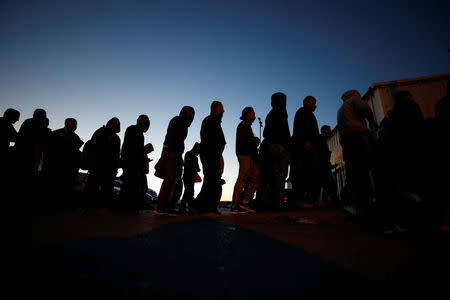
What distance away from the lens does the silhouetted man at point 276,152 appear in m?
3.69

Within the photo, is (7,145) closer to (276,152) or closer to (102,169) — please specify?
(102,169)

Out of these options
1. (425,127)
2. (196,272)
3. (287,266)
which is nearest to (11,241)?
(196,272)

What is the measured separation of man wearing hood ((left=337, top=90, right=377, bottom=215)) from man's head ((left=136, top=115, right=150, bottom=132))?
3.26 metres

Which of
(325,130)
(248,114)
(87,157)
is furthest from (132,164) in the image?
(325,130)

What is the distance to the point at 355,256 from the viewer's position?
1.22 metres

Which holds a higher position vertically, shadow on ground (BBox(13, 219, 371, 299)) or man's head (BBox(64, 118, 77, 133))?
man's head (BBox(64, 118, 77, 133))

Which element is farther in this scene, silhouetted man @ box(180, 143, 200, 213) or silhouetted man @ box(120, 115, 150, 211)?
silhouetted man @ box(180, 143, 200, 213)

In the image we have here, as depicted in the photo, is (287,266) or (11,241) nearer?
(287,266)

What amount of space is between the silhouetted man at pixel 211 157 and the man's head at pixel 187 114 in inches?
11.2

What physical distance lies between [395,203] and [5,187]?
5481 mm

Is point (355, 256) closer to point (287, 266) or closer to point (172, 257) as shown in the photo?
point (287, 266)

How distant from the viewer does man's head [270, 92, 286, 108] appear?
396cm

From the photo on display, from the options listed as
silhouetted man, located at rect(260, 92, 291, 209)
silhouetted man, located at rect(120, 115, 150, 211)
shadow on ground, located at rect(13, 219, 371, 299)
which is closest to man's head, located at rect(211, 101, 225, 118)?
silhouetted man, located at rect(260, 92, 291, 209)

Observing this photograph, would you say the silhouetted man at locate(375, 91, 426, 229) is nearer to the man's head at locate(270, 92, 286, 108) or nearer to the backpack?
the man's head at locate(270, 92, 286, 108)
